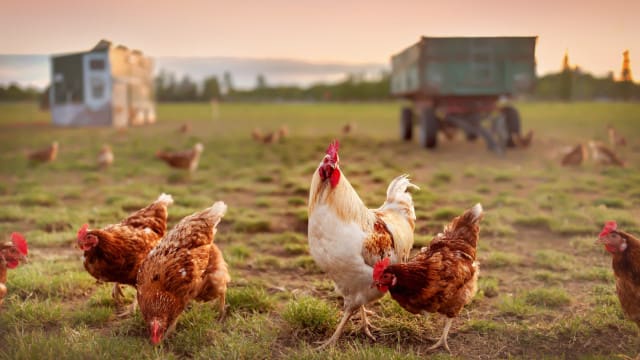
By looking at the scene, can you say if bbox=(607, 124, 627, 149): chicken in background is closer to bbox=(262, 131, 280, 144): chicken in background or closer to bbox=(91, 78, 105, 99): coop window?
bbox=(262, 131, 280, 144): chicken in background

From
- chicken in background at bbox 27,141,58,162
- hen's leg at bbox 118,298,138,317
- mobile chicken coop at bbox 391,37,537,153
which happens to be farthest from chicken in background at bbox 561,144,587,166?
chicken in background at bbox 27,141,58,162

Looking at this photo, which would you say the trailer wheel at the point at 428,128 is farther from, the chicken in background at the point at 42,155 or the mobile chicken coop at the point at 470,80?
the chicken in background at the point at 42,155

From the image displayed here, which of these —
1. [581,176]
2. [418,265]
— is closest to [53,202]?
[418,265]

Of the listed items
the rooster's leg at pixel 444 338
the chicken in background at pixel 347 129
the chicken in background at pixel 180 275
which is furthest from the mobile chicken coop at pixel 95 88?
the rooster's leg at pixel 444 338

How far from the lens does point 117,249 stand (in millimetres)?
3484

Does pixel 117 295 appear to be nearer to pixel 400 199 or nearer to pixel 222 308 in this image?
pixel 222 308

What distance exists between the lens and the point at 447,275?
3.17 meters

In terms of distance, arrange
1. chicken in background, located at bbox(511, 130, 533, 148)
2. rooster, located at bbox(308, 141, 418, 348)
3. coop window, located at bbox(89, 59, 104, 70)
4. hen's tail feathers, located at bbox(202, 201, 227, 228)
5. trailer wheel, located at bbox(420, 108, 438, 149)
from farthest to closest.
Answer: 1. coop window, located at bbox(89, 59, 104, 70)
2. chicken in background, located at bbox(511, 130, 533, 148)
3. trailer wheel, located at bbox(420, 108, 438, 149)
4. hen's tail feathers, located at bbox(202, 201, 227, 228)
5. rooster, located at bbox(308, 141, 418, 348)

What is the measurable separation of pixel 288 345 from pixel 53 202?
5.50m

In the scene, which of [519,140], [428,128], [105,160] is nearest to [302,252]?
[105,160]

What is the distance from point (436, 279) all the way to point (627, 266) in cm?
108

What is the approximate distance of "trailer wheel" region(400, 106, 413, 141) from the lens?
1468 centimetres

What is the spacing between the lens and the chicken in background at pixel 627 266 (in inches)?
112

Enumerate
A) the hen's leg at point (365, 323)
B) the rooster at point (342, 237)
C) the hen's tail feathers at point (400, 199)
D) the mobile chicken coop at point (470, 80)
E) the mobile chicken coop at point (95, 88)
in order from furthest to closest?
the mobile chicken coop at point (95, 88), the mobile chicken coop at point (470, 80), the hen's tail feathers at point (400, 199), the hen's leg at point (365, 323), the rooster at point (342, 237)
